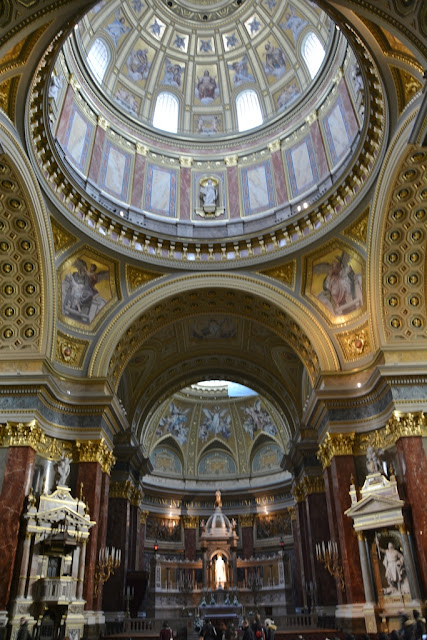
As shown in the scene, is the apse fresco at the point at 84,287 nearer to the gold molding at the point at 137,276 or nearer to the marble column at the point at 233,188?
the gold molding at the point at 137,276

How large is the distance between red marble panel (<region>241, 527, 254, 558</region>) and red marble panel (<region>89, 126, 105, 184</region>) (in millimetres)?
24682

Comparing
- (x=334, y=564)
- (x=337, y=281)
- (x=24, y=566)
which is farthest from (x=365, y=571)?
(x=337, y=281)

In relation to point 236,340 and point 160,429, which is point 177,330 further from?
point 160,429

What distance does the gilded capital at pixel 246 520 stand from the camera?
112 feet

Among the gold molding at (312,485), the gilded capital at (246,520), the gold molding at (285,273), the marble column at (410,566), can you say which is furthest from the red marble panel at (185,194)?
the gilded capital at (246,520)

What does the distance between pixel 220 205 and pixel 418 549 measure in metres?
15.5

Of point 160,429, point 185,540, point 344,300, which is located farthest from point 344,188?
point 185,540

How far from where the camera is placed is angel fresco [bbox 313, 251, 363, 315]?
19344 mm

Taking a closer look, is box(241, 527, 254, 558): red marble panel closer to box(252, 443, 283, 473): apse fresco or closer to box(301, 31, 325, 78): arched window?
box(252, 443, 283, 473): apse fresco

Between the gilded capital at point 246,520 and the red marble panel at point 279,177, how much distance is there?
2187 centimetres

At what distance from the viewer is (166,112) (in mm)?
24719

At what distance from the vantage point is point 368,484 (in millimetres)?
16203

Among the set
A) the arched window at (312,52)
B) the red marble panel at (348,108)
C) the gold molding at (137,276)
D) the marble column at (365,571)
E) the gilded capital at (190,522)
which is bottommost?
the marble column at (365,571)

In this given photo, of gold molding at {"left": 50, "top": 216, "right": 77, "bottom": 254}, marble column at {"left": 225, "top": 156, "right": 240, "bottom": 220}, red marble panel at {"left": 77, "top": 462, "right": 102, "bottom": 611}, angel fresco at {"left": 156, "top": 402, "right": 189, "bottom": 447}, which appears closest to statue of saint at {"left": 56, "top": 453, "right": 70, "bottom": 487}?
red marble panel at {"left": 77, "top": 462, "right": 102, "bottom": 611}
